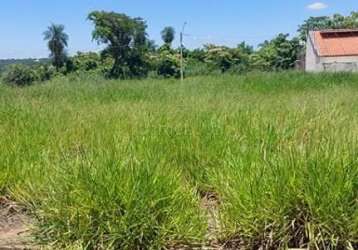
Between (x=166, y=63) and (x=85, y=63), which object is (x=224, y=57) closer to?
(x=166, y=63)

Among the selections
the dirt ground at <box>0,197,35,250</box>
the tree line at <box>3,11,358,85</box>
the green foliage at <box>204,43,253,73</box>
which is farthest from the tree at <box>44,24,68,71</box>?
the dirt ground at <box>0,197,35,250</box>

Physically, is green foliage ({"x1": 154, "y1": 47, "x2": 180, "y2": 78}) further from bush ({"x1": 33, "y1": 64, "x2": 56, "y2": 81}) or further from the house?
the house

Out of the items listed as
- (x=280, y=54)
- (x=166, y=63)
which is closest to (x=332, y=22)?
(x=280, y=54)

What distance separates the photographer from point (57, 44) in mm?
42750

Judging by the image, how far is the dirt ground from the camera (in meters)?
3.12

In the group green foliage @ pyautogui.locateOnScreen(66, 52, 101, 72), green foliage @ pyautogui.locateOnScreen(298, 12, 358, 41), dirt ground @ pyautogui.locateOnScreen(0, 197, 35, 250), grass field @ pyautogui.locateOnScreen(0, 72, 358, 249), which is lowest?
dirt ground @ pyautogui.locateOnScreen(0, 197, 35, 250)

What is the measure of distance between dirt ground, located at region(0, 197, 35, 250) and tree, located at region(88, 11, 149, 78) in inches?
1412

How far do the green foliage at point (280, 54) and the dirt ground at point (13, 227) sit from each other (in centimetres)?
4004

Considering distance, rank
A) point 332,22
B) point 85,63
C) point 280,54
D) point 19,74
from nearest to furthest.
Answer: point 19,74 < point 85,63 < point 280,54 < point 332,22

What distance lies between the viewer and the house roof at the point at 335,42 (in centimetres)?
3662

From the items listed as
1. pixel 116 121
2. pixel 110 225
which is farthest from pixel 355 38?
pixel 110 225

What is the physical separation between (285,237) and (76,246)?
1244 mm

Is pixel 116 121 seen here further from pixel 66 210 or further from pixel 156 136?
pixel 66 210

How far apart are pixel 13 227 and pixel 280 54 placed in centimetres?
4254
